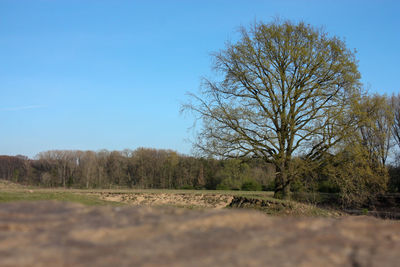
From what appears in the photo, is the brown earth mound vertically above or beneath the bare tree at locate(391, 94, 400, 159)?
beneath

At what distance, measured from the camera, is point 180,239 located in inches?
61.6

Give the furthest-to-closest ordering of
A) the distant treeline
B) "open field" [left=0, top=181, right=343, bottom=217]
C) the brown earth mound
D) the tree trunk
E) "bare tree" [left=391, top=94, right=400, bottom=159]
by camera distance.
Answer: the distant treeline
"bare tree" [left=391, top=94, right=400, bottom=159]
the tree trunk
"open field" [left=0, top=181, right=343, bottom=217]
the brown earth mound

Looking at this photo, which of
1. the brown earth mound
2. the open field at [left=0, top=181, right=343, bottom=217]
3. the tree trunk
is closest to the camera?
the brown earth mound

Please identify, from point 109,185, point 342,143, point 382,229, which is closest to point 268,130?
point 342,143

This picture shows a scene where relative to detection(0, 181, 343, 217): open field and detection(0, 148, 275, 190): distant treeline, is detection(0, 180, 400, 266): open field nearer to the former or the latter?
detection(0, 181, 343, 217): open field

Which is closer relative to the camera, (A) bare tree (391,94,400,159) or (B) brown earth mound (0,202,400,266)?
(B) brown earth mound (0,202,400,266)

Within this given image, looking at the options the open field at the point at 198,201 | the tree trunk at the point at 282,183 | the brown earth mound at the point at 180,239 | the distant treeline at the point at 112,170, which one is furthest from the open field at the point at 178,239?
the distant treeline at the point at 112,170

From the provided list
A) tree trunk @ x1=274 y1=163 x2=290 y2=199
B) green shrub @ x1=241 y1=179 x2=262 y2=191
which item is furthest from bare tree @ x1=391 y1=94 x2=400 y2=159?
tree trunk @ x1=274 y1=163 x2=290 y2=199

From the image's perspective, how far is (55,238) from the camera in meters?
1.54

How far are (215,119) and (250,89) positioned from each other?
2.64m

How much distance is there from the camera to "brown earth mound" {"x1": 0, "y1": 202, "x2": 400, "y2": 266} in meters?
1.37

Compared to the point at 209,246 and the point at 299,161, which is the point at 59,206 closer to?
the point at 209,246

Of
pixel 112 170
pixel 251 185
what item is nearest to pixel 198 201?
pixel 251 185

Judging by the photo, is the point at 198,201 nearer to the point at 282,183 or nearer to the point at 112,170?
the point at 282,183
